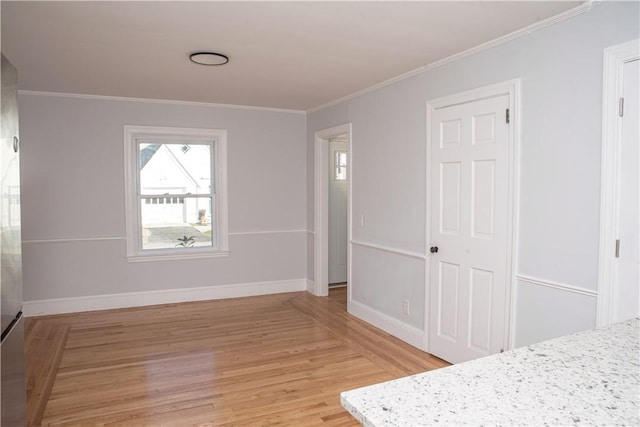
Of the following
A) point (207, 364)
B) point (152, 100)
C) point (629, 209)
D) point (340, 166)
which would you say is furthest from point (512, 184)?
point (152, 100)

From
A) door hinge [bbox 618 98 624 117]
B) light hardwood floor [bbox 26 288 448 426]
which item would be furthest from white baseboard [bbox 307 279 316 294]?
door hinge [bbox 618 98 624 117]

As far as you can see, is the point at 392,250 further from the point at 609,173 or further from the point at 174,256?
the point at 174,256

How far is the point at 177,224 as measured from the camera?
5.47m

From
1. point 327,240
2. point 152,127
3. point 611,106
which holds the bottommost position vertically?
point 327,240

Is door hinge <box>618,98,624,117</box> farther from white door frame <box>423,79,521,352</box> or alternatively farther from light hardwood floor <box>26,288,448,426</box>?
light hardwood floor <box>26,288,448,426</box>

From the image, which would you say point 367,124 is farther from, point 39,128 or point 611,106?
point 39,128

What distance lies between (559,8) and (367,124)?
2236mm

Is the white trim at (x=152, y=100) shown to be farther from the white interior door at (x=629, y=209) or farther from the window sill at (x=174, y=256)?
the white interior door at (x=629, y=209)

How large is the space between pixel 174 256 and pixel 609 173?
455cm

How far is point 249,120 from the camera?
18.5 ft

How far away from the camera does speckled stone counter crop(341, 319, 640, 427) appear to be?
867 millimetres

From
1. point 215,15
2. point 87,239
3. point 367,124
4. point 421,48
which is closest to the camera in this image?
point 215,15

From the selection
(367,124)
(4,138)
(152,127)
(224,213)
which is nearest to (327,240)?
(224,213)

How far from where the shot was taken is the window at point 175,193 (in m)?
5.16
